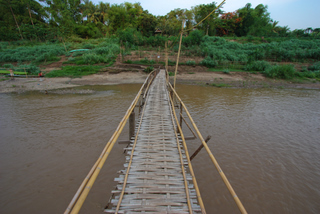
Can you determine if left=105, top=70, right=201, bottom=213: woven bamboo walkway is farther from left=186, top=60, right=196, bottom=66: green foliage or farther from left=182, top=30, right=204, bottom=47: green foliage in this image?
left=182, top=30, right=204, bottom=47: green foliage

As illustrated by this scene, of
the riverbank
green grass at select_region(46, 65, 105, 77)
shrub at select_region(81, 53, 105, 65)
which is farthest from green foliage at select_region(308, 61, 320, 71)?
shrub at select_region(81, 53, 105, 65)

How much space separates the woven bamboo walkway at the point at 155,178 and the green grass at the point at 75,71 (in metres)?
18.0

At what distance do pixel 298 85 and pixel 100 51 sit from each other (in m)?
26.9

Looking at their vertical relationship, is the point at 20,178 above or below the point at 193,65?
below

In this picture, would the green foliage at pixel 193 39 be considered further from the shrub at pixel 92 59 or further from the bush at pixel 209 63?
the shrub at pixel 92 59

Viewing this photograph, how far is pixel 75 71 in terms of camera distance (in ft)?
65.3

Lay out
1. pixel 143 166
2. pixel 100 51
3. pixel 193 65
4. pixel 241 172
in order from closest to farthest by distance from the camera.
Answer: pixel 143 166
pixel 241 172
pixel 193 65
pixel 100 51

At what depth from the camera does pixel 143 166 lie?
3.05 meters

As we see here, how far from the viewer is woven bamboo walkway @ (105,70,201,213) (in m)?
2.26

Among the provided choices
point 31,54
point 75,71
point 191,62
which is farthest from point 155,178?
point 31,54

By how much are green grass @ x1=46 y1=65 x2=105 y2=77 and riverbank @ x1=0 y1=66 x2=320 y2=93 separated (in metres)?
0.88

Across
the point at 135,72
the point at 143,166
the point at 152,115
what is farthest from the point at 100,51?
the point at 143,166

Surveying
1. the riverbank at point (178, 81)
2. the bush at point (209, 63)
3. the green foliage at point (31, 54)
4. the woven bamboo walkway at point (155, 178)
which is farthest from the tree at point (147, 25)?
the woven bamboo walkway at point (155, 178)

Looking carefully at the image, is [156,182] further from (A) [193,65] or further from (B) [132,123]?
(A) [193,65]
